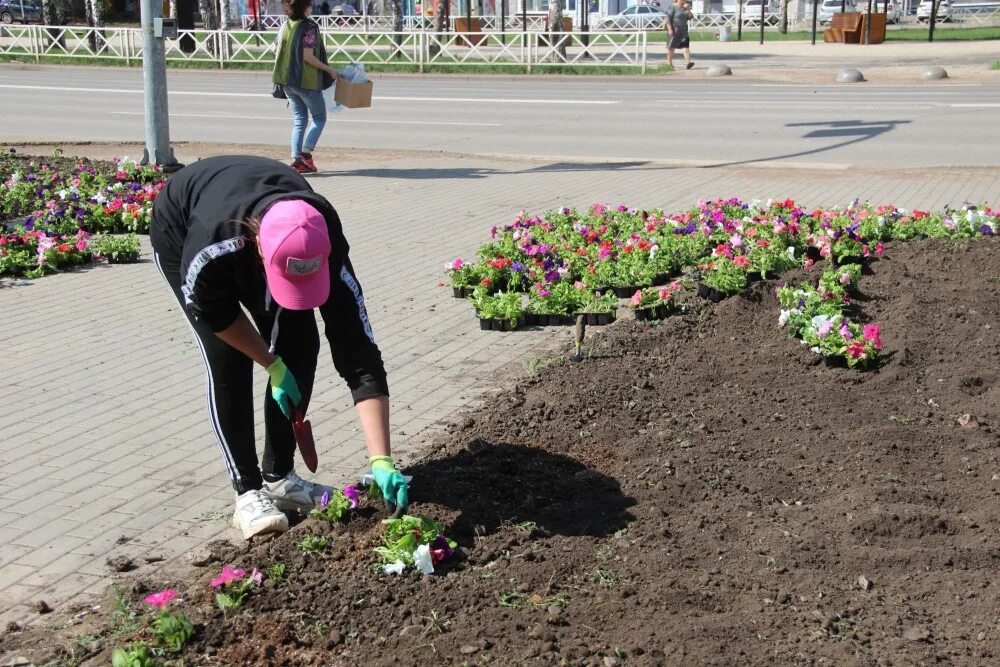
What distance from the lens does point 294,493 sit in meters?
4.23

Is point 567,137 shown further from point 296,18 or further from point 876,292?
point 876,292

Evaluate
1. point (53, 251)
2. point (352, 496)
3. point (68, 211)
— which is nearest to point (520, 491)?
point (352, 496)

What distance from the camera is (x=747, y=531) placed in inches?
151

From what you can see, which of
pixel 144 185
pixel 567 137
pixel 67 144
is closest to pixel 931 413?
pixel 144 185

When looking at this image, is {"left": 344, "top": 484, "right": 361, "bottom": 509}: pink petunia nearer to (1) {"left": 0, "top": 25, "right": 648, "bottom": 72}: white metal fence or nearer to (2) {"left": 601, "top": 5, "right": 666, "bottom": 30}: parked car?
(1) {"left": 0, "top": 25, "right": 648, "bottom": 72}: white metal fence

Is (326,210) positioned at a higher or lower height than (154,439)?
higher

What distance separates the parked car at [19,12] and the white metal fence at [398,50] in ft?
39.5

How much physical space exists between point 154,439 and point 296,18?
26.3 ft

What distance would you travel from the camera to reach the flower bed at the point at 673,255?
6867 mm

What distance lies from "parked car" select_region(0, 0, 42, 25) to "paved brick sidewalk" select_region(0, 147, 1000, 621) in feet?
140

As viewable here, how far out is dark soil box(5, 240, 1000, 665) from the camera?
321cm

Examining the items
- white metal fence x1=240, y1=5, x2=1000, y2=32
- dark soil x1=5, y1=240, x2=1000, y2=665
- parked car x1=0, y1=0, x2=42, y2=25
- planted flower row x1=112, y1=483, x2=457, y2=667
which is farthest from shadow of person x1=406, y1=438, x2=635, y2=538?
parked car x1=0, y1=0, x2=42, y2=25

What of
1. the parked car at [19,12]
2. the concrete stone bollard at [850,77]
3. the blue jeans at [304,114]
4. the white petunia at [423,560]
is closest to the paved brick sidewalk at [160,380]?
the white petunia at [423,560]

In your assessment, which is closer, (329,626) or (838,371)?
(329,626)
